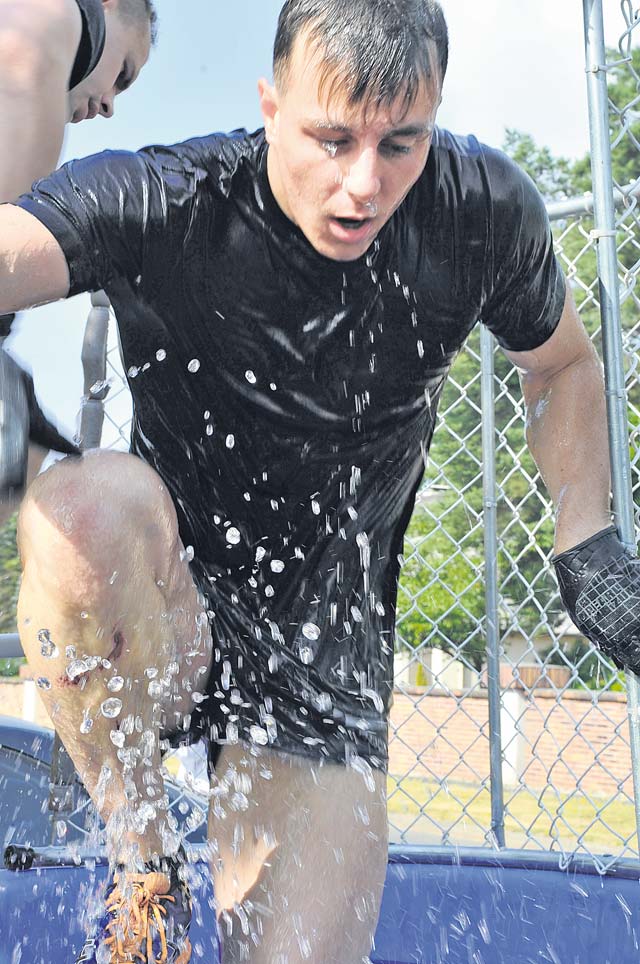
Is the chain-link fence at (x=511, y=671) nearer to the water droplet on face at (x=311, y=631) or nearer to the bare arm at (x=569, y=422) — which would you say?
the bare arm at (x=569, y=422)

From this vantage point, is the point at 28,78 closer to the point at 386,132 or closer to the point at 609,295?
the point at 386,132

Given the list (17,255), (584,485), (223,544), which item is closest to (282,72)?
(17,255)

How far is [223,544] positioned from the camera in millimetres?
1793

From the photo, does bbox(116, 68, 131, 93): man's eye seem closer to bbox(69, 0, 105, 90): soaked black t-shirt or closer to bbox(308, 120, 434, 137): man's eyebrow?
bbox(69, 0, 105, 90): soaked black t-shirt

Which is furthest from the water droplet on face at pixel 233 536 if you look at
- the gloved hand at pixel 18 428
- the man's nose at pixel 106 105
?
the man's nose at pixel 106 105

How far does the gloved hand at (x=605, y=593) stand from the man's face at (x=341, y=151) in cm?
71

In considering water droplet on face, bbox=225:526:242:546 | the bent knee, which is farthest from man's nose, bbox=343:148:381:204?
water droplet on face, bbox=225:526:242:546

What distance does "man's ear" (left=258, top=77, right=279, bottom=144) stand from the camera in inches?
59.6

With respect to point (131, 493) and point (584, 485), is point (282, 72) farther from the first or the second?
point (584, 485)

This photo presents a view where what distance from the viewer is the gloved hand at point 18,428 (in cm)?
144

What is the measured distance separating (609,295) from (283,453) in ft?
2.57

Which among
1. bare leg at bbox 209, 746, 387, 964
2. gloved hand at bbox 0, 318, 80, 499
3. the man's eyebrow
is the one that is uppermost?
the man's eyebrow

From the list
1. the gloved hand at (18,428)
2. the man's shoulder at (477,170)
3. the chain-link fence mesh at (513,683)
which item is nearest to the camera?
the gloved hand at (18,428)

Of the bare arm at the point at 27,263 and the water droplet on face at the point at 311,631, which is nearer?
the bare arm at the point at 27,263
